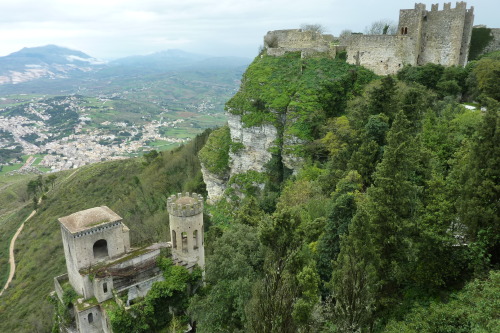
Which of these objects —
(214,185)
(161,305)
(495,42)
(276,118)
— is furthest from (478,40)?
(161,305)

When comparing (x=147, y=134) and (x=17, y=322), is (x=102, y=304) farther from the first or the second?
(x=147, y=134)

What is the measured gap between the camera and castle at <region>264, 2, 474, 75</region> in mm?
35969

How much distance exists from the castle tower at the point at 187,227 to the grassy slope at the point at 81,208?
16.3 m

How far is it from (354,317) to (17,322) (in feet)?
134

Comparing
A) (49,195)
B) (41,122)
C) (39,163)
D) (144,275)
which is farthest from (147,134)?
(144,275)

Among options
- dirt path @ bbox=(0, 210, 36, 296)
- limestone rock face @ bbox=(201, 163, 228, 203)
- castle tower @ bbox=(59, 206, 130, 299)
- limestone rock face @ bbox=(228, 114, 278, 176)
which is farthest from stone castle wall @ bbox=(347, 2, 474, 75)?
dirt path @ bbox=(0, 210, 36, 296)

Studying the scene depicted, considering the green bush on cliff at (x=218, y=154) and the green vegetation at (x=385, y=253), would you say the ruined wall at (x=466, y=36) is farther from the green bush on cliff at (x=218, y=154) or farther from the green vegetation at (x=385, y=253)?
the green bush on cliff at (x=218, y=154)

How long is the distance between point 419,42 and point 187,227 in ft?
105

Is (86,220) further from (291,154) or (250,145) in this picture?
(250,145)

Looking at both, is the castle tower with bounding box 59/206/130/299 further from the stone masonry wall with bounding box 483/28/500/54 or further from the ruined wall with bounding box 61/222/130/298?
the stone masonry wall with bounding box 483/28/500/54

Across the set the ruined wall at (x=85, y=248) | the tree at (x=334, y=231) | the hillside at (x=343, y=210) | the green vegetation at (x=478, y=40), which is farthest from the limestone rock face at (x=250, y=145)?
the green vegetation at (x=478, y=40)

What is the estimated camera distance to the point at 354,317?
1320cm

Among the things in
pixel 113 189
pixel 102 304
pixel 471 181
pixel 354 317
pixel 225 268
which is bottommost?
pixel 113 189

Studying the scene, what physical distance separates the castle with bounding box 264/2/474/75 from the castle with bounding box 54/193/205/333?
28.8 m
